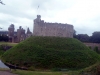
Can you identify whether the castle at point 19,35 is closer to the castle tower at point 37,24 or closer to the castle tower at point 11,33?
the castle tower at point 11,33

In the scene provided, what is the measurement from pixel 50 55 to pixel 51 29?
8.69 metres

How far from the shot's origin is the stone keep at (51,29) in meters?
40.9

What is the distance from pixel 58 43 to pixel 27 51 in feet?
18.7

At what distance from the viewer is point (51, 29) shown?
40875 millimetres

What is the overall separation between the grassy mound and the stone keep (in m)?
2.15

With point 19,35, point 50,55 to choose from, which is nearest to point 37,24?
point 50,55

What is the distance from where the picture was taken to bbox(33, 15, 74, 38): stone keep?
40906mm

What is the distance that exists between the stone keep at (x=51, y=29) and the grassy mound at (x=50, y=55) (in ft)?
7.04

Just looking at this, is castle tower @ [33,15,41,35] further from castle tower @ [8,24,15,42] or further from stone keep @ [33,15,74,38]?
castle tower @ [8,24,15,42]

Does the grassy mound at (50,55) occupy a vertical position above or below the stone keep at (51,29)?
below

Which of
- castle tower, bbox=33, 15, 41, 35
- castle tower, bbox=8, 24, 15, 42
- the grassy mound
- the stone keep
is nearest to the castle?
castle tower, bbox=8, 24, 15, 42

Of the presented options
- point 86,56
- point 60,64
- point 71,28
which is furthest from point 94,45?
point 60,64

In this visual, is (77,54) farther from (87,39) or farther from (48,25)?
(87,39)

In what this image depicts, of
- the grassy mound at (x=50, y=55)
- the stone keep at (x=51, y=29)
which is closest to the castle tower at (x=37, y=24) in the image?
the stone keep at (x=51, y=29)
